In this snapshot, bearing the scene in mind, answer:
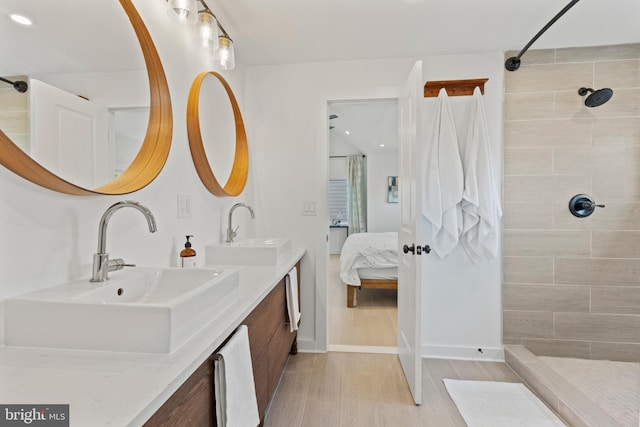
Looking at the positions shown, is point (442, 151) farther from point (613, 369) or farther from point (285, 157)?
point (613, 369)

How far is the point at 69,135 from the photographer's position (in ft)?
3.02

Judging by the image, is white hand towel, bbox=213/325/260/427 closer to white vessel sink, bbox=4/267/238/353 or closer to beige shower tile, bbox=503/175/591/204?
white vessel sink, bbox=4/267/238/353

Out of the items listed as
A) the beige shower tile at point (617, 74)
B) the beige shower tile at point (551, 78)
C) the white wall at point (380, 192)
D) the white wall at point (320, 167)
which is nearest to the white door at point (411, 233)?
the white wall at point (320, 167)

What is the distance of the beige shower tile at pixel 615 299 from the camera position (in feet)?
7.08

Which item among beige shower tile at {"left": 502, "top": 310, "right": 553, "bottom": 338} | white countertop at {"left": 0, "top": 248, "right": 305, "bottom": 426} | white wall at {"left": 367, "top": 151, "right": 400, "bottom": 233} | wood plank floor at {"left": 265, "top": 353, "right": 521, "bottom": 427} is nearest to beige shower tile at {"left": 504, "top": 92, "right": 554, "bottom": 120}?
beige shower tile at {"left": 502, "top": 310, "right": 553, "bottom": 338}

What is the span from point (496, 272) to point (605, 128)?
1.33m

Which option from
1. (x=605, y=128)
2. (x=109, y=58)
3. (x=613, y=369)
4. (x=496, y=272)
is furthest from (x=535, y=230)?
(x=109, y=58)

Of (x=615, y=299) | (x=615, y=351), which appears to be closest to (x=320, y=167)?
(x=615, y=299)

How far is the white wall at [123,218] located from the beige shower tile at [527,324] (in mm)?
2301

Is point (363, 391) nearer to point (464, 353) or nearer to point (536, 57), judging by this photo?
point (464, 353)

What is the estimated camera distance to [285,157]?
8.06 ft

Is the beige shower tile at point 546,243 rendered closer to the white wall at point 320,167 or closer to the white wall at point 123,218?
the white wall at point 320,167

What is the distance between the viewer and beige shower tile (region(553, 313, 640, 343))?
2.17 m

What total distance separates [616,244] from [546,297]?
2.07ft
